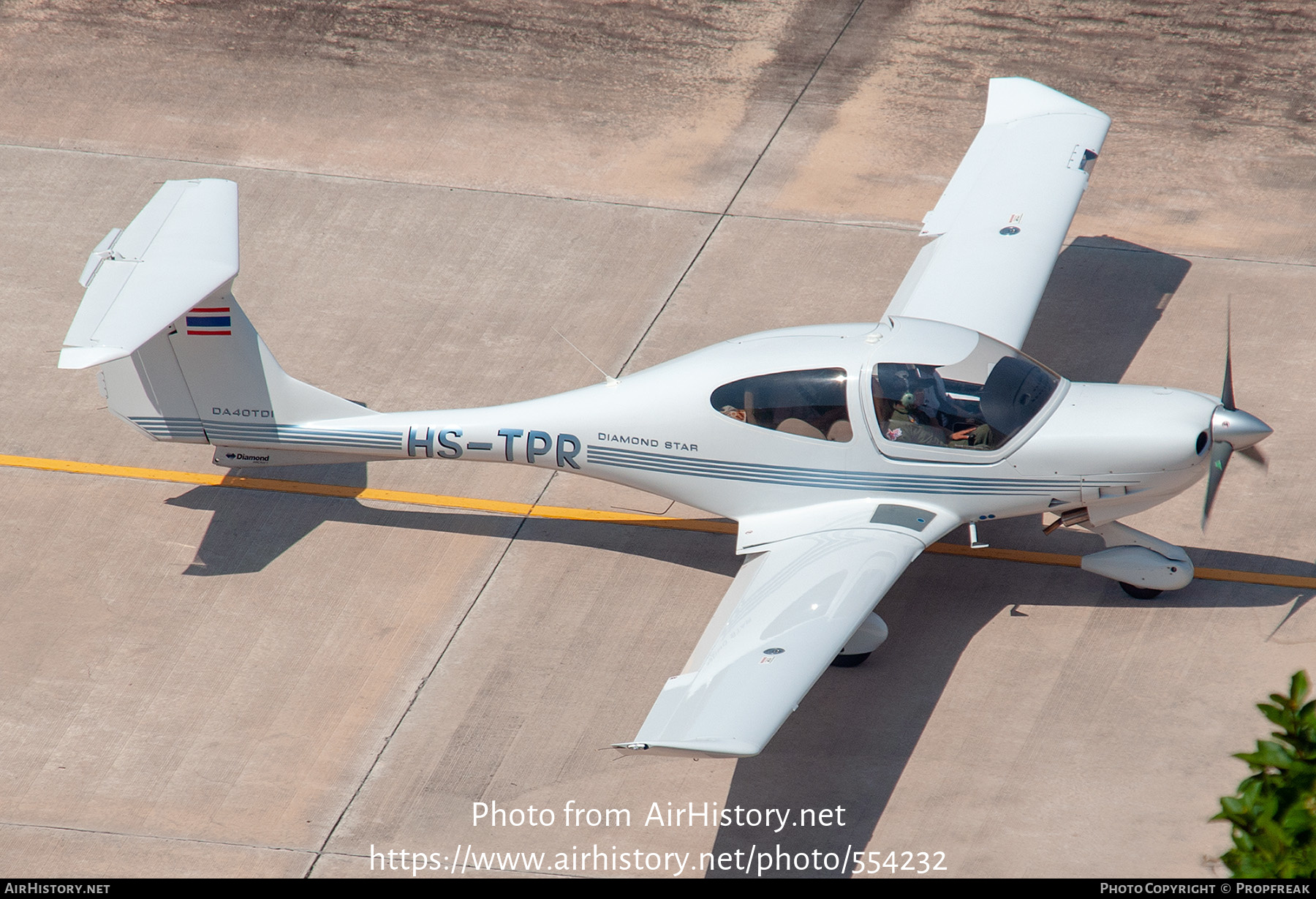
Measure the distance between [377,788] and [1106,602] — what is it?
17.8 feet

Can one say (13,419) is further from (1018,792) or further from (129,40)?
(1018,792)

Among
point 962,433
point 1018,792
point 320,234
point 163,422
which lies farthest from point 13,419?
point 1018,792

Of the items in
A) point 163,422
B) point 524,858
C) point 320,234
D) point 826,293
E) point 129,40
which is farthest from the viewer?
point 129,40

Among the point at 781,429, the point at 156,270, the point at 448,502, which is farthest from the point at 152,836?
the point at 781,429

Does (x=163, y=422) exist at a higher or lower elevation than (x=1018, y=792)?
higher

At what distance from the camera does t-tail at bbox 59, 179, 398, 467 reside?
10.9 meters

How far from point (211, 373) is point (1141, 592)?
718 centimetres

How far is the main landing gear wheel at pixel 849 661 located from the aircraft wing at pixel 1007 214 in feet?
9.97

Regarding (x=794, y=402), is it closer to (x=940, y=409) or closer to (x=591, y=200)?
(x=940, y=409)

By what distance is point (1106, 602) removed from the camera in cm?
1084

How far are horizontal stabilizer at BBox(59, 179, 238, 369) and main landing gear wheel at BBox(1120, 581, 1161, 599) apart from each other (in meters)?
6.95

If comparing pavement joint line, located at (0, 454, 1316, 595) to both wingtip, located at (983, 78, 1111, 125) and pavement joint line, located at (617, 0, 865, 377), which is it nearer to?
pavement joint line, located at (617, 0, 865, 377)

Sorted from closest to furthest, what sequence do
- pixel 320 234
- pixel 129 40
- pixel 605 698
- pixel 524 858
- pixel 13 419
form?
pixel 524 858, pixel 605 698, pixel 13 419, pixel 320 234, pixel 129 40

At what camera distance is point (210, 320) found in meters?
11.0
